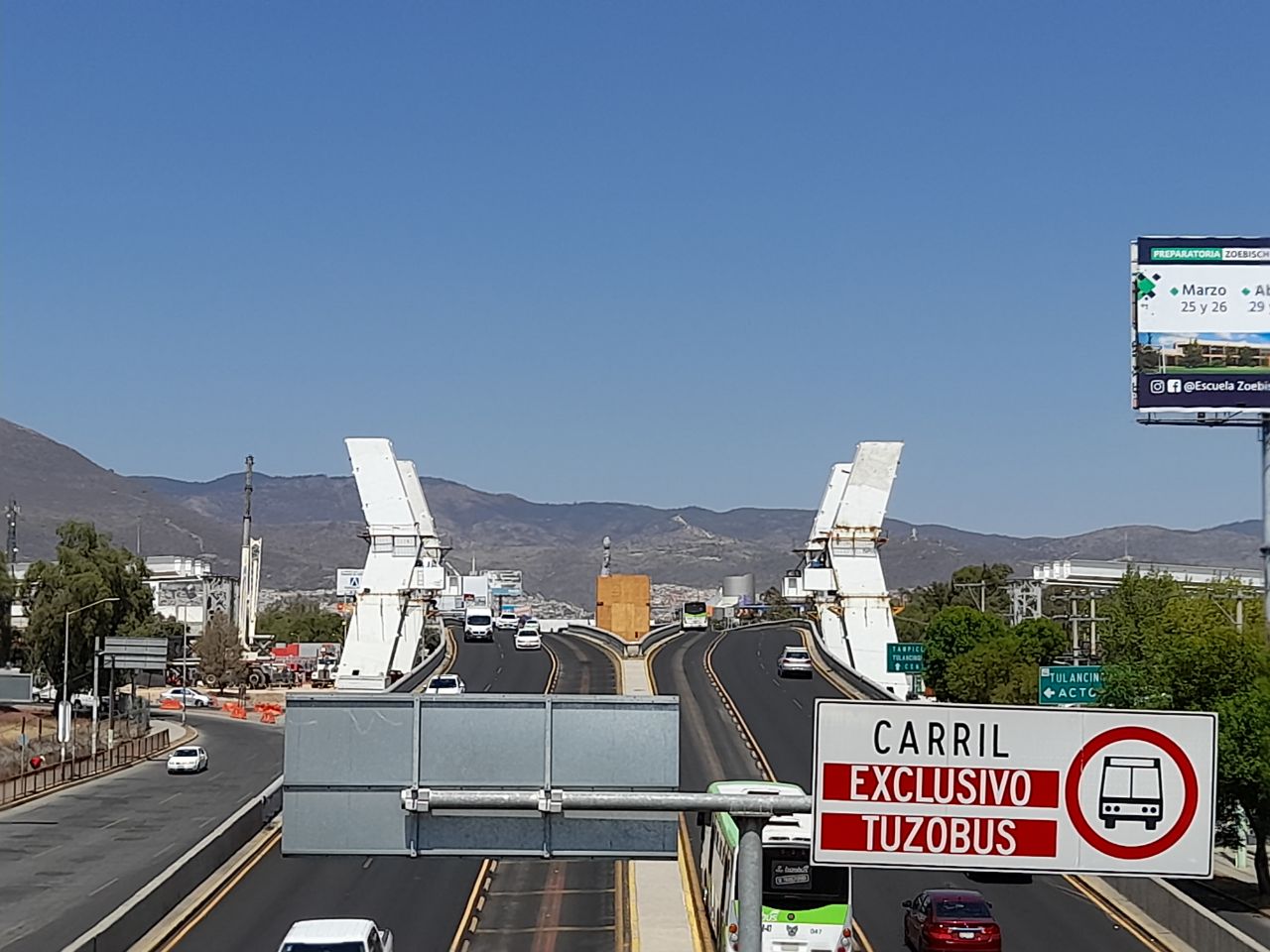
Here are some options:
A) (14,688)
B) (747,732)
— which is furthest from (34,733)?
(747,732)

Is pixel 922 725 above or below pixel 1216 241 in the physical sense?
below

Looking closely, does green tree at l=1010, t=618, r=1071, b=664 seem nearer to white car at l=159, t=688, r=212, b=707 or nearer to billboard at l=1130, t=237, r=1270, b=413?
billboard at l=1130, t=237, r=1270, b=413

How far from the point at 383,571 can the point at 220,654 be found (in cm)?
4863

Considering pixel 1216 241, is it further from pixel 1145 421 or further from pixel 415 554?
pixel 415 554

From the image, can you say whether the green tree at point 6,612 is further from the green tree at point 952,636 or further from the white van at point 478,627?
the green tree at point 952,636

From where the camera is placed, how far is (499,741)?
40.5ft

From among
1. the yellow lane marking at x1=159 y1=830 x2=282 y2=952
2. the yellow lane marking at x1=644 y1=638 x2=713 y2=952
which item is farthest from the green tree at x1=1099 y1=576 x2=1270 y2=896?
the yellow lane marking at x1=159 y1=830 x2=282 y2=952

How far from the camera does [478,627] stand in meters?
111

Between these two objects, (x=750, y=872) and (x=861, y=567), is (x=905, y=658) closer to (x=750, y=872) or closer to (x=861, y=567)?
(x=861, y=567)

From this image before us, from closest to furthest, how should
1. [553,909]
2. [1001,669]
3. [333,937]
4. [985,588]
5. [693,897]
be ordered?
[333,937] → [553,909] → [693,897] → [1001,669] → [985,588]

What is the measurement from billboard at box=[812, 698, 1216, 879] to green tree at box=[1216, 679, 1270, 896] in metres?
25.6

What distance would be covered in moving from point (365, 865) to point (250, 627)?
14349 centimetres

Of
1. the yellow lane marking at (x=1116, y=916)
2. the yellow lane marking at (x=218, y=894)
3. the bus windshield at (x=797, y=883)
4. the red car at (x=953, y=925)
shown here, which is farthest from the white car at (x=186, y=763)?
the bus windshield at (x=797, y=883)

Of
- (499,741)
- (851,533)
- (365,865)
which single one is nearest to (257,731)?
(851,533)
